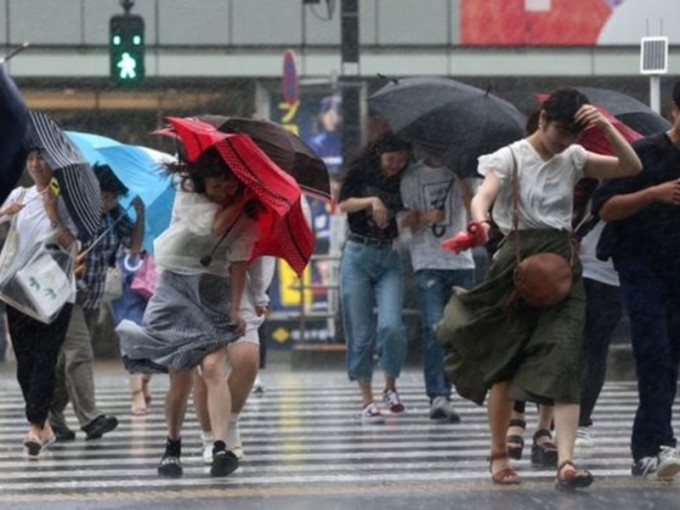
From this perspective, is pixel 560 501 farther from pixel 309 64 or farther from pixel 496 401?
pixel 309 64

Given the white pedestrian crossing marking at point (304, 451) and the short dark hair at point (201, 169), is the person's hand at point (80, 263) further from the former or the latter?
the short dark hair at point (201, 169)

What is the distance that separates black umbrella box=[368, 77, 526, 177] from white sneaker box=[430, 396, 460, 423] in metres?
1.40

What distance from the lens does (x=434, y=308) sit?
479 inches

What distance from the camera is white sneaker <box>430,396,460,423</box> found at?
1190 centimetres

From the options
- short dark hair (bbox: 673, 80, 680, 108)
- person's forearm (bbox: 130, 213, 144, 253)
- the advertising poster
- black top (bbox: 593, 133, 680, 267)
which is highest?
short dark hair (bbox: 673, 80, 680, 108)

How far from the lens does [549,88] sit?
27.6m

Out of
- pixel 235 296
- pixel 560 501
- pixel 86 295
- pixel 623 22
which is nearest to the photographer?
pixel 560 501

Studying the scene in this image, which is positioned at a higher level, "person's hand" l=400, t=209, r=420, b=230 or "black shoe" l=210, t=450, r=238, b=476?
"person's hand" l=400, t=209, r=420, b=230

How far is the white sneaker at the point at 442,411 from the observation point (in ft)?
39.0

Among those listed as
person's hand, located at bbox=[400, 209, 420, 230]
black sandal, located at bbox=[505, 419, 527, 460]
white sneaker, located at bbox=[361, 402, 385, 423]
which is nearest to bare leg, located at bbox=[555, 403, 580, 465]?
black sandal, located at bbox=[505, 419, 527, 460]

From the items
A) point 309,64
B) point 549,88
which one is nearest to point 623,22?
point 549,88

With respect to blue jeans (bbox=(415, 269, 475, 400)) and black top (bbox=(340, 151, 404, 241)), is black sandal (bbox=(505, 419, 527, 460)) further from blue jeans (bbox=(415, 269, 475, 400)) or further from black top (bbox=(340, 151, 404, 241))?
black top (bbox=(340, 151, 404, 241))

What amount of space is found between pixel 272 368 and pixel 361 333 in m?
7.53

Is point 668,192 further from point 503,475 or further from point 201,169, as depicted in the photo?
point 201,169
